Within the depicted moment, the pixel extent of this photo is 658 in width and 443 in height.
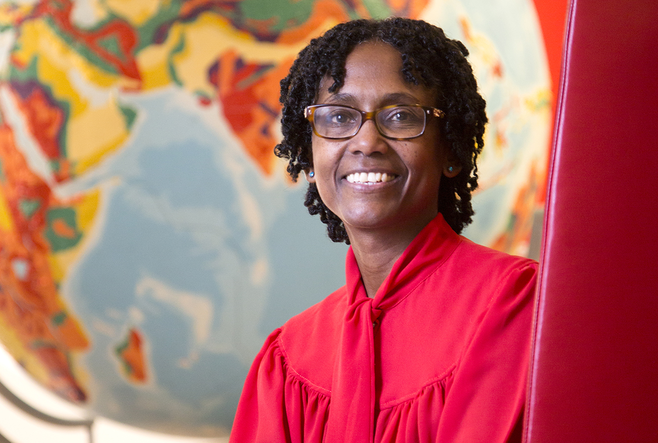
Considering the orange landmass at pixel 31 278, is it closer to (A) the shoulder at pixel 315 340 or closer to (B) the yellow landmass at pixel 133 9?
(B) the yellow landmass at pixel 133 9

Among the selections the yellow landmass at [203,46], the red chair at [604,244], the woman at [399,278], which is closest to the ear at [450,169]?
the woman at [399,278]

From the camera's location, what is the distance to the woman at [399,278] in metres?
0.77

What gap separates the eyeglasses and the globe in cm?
37

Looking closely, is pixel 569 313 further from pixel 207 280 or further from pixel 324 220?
pixel 207 280

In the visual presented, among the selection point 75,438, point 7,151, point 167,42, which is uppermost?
point 167,42

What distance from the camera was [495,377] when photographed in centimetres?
A: 75

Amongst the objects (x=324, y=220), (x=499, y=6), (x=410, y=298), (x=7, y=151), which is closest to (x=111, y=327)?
(x=7, y=151)

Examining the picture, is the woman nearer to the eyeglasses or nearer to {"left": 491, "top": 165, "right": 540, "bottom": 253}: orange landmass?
the eyeglasses

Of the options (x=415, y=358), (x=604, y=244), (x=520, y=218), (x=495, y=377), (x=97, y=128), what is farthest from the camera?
(x=520, y=218)

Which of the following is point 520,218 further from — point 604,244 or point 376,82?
point 604,244

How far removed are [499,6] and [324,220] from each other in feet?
2.39

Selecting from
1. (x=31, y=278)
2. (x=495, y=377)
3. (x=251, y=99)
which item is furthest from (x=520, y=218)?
(x=31, y=278)

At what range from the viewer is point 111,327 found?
4.31 feet

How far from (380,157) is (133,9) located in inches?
24.8
